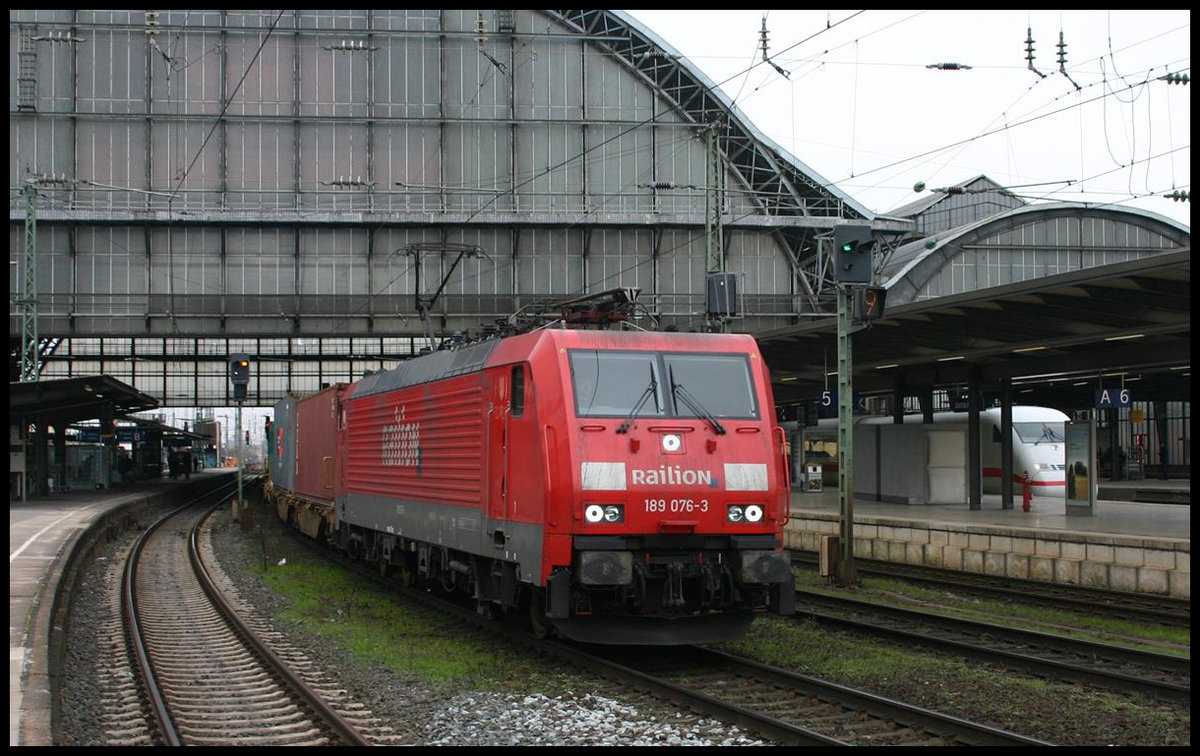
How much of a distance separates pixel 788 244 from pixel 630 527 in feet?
117

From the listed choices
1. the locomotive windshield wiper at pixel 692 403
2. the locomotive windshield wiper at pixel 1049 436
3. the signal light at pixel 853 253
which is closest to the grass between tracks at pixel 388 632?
the locomotive windshield wiper at pixel 692 403

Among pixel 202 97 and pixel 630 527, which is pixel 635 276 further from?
pixel 630 527

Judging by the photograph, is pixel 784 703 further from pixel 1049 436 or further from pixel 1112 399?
pixel 1049 436

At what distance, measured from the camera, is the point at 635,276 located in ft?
145

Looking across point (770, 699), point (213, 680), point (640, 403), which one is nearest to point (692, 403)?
point (640, 403)

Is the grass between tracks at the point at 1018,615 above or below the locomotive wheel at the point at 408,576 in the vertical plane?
below

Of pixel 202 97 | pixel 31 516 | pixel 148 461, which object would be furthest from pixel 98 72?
pixel 148 461

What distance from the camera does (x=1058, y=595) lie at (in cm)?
1764

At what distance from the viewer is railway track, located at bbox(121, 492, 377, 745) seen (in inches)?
373

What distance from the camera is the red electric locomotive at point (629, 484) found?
36.7 ft

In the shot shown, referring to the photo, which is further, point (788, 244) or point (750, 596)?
point (788, 244)

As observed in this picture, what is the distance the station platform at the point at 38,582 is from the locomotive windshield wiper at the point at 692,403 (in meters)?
6.26

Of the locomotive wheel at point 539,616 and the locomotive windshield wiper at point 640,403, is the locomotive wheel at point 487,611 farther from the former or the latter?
the locomotive windshield wiper at point 640,403

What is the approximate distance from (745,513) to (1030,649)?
3.89m
